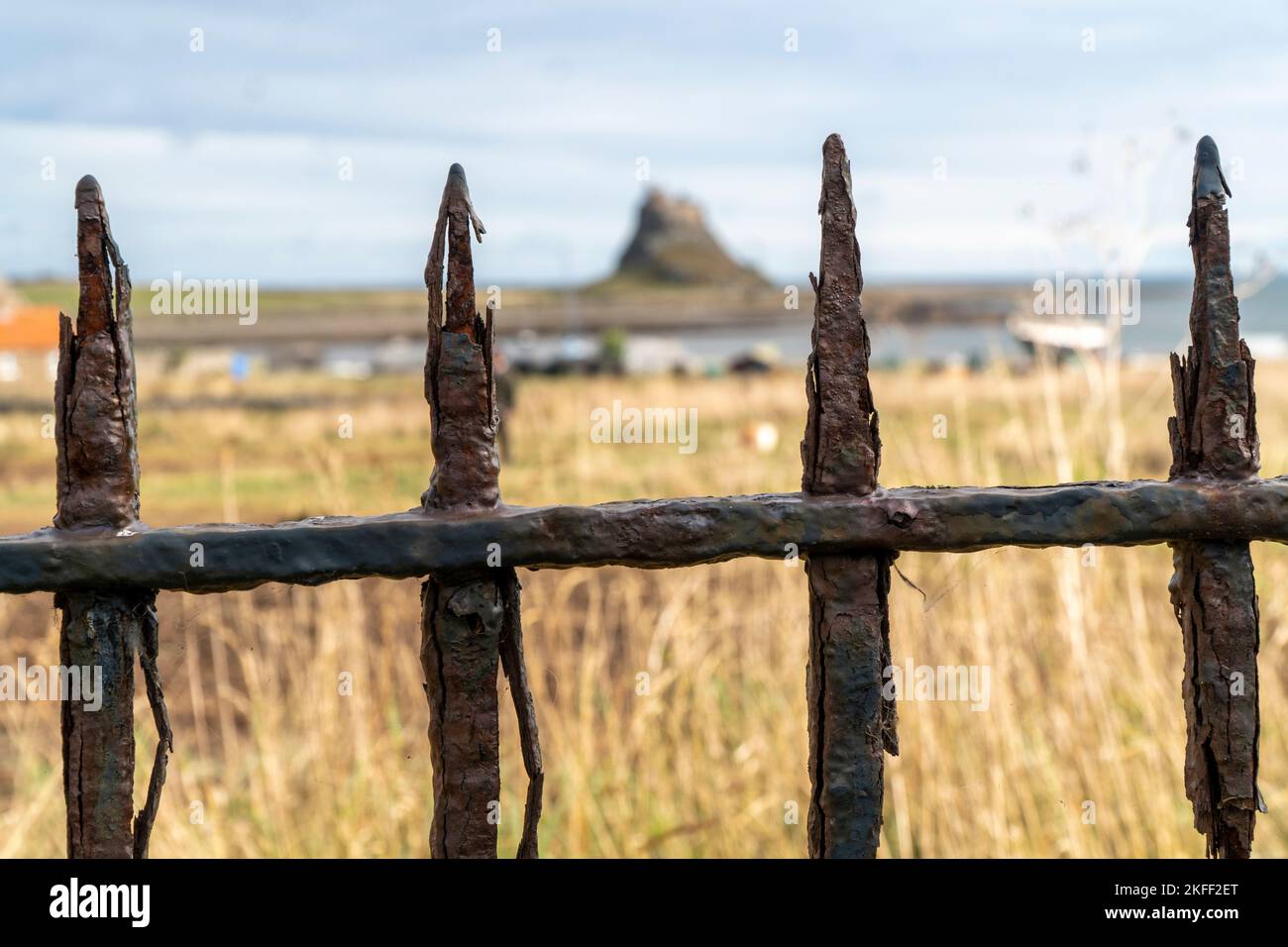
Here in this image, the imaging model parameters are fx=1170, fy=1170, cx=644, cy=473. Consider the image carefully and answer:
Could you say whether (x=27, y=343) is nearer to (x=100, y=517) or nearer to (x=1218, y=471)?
(x=100, y=517)

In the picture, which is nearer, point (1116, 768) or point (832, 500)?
point (832, 500)

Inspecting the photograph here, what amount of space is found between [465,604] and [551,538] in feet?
0.39

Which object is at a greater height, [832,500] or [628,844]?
[832,500]

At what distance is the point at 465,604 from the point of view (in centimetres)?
125

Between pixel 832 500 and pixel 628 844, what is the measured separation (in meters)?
1.62

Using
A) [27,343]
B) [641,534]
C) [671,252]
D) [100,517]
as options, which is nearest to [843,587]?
[641,534]

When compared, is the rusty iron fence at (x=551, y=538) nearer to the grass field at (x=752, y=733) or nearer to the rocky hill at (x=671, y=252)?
the grass field at (x=752, y=733)

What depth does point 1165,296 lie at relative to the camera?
85188mm

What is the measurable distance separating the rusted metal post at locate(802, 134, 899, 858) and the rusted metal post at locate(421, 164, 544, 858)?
0.33 m

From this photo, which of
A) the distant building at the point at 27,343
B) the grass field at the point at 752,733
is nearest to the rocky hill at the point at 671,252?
the distant building at the point at 27,343

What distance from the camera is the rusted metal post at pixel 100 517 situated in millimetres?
1222

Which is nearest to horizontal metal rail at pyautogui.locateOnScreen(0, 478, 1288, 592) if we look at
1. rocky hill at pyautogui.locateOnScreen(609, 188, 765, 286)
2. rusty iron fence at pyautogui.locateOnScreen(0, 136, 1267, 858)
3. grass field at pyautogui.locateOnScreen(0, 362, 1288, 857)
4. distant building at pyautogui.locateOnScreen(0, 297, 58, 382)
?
rusty iron fence at pyautogui.locateOnScreen(0, 136, 1267, 858)

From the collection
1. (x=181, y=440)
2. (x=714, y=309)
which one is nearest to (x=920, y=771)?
(x=181, y=440)
